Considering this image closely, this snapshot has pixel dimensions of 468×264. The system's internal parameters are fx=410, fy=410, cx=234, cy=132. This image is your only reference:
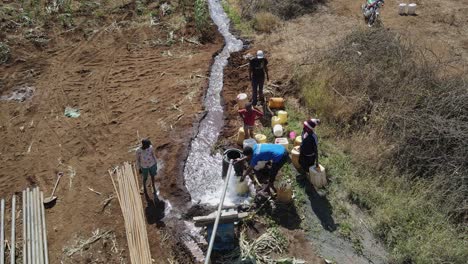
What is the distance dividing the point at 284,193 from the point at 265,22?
29.4 ft

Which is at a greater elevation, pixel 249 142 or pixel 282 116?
pixel 249 142

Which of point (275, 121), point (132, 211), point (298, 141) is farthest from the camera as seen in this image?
point (275, 121)

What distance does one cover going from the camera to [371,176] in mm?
8633

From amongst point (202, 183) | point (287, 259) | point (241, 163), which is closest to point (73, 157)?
point (202, 183)

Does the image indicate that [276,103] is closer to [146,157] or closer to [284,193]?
[284,193]

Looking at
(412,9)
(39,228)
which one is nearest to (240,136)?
(39,228)

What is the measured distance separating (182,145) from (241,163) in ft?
7.15

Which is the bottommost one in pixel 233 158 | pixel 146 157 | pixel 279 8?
pixel 233 158

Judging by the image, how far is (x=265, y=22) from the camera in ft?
50.1

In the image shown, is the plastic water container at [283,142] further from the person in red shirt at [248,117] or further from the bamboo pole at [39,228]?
the bamboo pole at [39,228]

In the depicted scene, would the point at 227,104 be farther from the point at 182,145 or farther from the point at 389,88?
the point at 389,88

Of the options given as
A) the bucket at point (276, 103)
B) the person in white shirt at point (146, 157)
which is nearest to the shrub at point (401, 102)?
the bucket at point (276, 103)

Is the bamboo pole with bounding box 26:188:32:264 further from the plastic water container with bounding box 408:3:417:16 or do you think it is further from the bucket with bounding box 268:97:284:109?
the plastic water container with bounding box 408:3:417:16

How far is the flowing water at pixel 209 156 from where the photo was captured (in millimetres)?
8648
